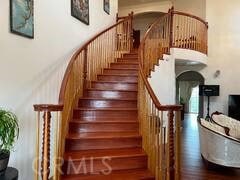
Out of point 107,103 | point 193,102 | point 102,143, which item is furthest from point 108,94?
point 193,102

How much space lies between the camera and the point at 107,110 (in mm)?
4602

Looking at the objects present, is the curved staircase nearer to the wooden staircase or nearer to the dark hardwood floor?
the wooden staircase

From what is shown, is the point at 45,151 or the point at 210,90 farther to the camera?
the point at 210,90

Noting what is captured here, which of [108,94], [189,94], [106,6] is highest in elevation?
[106,6]

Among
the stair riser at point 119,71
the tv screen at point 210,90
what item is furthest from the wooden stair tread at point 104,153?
the tv screen at point 210,90

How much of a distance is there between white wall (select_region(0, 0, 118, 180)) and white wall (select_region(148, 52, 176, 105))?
205 cm

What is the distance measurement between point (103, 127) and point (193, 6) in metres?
7.42

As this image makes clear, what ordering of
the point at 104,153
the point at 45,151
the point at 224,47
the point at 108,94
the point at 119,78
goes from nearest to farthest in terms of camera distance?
1. the point at 45,151
2. the point at 104,153
3. the point at 108,94
4. the point at 119,78
5. the point at 224,47

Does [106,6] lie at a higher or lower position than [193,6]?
lower

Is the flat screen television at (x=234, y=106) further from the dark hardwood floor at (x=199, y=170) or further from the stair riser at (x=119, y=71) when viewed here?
the stair riser at (x=119, y=71)

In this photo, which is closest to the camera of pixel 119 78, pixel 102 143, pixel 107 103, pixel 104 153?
pixel 104 153

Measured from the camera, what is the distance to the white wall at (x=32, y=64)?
10.2 ft

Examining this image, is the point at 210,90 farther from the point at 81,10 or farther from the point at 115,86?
the point at 81,10

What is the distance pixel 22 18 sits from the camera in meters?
3.39
